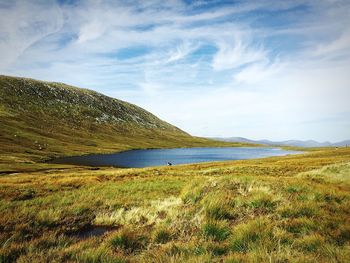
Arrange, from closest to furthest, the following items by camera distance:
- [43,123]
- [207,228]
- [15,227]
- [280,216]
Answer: [207,228] → [280,216] → [15,227] → [43,123]

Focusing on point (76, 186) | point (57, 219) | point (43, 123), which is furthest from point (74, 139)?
point (57, 219)

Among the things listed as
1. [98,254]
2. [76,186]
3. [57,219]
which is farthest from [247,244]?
[76,186]

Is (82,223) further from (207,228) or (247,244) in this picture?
(247,244)

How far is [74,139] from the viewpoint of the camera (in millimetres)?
176250

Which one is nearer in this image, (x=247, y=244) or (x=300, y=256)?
(x=300, y=256)

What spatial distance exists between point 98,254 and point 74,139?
590 feet

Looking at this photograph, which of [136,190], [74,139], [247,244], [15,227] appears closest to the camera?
[247,244]

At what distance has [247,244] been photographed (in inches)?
293

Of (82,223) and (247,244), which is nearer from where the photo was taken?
(247,244)

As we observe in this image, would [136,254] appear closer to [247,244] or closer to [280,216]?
[247,244]

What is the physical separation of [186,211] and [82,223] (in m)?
4.85

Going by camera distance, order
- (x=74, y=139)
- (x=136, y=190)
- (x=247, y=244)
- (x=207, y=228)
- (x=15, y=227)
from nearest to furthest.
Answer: (x=247, y=244), (x=207, y=228), (x=15, y=227), (x=136, y=190), (x=74, y=139)

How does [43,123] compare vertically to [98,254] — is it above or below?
above

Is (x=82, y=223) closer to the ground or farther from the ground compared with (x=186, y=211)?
closer to the ground
